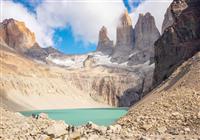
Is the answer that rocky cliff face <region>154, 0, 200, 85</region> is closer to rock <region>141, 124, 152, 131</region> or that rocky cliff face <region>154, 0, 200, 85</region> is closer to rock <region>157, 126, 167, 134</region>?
rock <region>141, 124, 152, 131</region>

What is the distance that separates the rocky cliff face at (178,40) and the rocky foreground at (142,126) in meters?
44.3

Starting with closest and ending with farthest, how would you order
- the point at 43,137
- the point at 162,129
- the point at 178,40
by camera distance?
the point at 43,137 → the point at 162,129 → the point at 178,40

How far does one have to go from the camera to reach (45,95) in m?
177

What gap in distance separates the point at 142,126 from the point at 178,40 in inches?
2719

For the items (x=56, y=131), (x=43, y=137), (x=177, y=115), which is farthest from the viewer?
(x=177, y=115)

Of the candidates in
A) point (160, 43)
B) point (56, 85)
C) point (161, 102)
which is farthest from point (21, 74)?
point (161, 102)

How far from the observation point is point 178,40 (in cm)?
9238

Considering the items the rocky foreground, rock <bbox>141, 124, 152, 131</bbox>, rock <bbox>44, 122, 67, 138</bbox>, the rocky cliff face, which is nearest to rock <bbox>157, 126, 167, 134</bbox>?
the rocky foreground

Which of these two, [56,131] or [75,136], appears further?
[56,131]

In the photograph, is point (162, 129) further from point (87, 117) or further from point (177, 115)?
point (87, 117)

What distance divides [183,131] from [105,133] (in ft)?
16.7

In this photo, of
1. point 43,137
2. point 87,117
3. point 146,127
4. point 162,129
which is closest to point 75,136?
point 43,137

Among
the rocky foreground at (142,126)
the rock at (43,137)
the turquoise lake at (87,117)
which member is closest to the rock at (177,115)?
the rocky foreground at (142,126)

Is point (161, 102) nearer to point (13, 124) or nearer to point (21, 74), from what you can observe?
point (13, 124)
